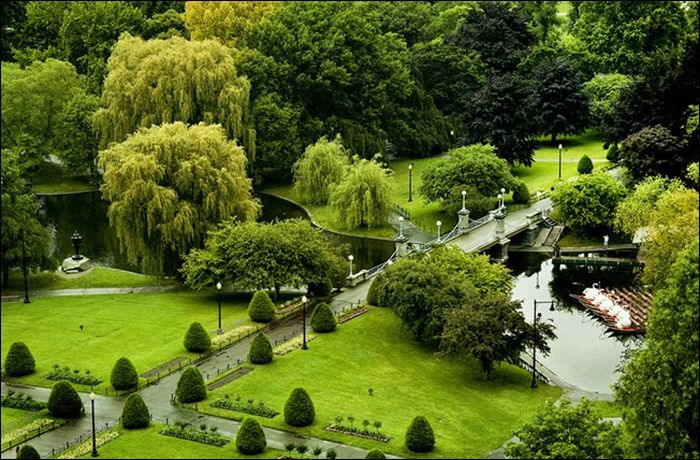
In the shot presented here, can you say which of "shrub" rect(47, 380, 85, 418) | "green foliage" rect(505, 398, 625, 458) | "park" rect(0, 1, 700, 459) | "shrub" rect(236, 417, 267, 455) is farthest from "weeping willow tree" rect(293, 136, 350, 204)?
"green foliage" rect(505, 398, 625, 458)

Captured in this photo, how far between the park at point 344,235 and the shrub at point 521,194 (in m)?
0.34

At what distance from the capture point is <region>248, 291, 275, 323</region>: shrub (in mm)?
72125

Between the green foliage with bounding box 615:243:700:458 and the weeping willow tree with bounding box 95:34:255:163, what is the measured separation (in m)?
57.4

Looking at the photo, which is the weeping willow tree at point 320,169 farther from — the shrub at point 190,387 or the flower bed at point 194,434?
the flower bed at point 194,434

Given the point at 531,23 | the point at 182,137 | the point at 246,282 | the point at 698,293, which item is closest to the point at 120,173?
the point at 182,137

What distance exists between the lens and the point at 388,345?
228 ft

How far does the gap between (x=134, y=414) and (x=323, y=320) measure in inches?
706

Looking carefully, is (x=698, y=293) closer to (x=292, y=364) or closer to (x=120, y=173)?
(x=292, y=364)

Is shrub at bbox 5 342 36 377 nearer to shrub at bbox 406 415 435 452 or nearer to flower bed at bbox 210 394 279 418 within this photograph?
flower bed at bbox 210 394 279 418

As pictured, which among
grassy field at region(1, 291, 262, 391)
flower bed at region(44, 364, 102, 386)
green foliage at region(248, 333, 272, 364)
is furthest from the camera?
green foliage at region(248, 333, 272, 364)

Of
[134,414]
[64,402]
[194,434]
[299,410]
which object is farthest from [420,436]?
[64,402]

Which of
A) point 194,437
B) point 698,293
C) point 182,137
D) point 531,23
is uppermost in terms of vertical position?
point 531,23

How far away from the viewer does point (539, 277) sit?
8831 cm

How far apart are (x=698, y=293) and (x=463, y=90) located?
275ft
